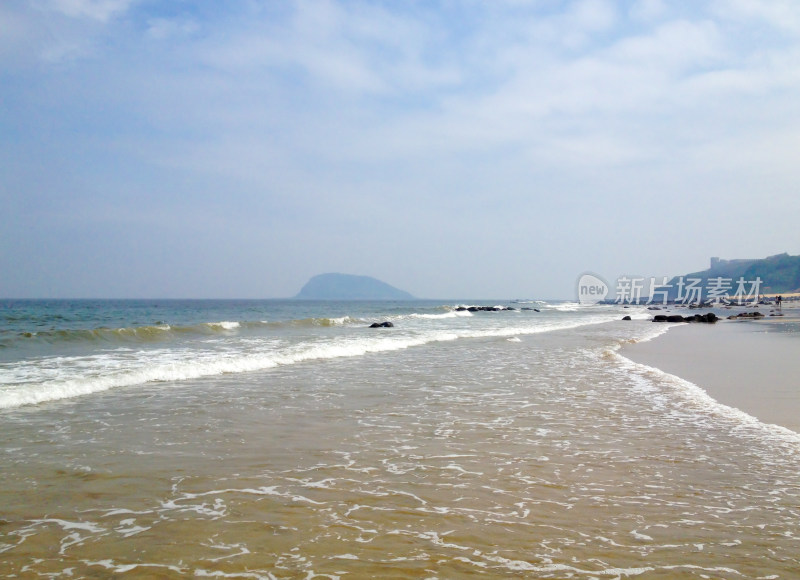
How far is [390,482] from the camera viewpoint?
619 centimetres

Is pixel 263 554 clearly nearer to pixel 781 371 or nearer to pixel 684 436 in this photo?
pixel 684 436

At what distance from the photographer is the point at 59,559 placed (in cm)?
432

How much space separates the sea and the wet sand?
766 mm

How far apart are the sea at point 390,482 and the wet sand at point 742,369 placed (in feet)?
2.51

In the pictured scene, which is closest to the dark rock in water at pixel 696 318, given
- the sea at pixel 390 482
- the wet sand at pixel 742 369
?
the wet sand at pixel 742 369

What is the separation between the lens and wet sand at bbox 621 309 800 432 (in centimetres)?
1052

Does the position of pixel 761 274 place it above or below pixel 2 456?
above

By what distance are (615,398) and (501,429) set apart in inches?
160

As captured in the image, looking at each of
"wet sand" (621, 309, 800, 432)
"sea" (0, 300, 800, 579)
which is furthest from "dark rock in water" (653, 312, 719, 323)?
"sea" (0, 300, 800, 579)

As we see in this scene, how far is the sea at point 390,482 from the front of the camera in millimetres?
4324

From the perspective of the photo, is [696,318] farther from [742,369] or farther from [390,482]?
[390,482]

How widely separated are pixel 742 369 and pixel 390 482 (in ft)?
46.9

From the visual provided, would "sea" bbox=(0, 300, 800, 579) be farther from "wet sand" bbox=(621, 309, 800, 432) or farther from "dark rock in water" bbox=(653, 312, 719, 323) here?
"dark rock in water" bbox=(653, 312, 719, 323)

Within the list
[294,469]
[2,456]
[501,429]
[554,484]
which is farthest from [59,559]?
[501,429]
